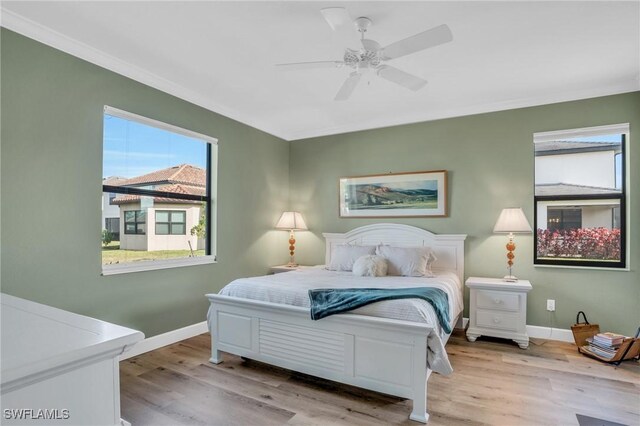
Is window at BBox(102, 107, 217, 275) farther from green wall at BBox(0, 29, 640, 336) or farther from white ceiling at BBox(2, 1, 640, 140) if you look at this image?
white ceiling at BBox(2, 1, 640, 140)

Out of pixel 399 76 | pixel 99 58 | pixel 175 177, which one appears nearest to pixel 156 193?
pixel 175 177

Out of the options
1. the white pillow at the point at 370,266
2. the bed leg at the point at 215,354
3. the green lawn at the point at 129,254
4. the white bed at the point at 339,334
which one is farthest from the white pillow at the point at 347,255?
the green lawn at the point at 129,254

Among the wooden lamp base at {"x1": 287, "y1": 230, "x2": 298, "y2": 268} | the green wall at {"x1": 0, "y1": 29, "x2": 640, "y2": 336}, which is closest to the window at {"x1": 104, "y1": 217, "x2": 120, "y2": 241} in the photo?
the green wall at {"x1": 0, "y1": 29, "x2": 640, "y2": 336}

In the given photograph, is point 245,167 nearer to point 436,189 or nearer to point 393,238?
point 393,238

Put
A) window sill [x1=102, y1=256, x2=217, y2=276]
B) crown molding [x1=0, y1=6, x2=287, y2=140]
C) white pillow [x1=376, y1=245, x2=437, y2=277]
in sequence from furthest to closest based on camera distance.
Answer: white pillow [x1=376, y1=245, x2=437, y2=277]
window sill [x1=102, y1=256, x2=217, y2=276]
crown molding [x1=0, y1=6, x2=287, y2=140]

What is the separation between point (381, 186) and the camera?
4.73 meters

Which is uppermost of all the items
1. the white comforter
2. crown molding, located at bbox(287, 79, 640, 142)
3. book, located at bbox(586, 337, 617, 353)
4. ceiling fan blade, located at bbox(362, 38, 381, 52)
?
crown molding, located at bbox(287, 79, 640, 142)

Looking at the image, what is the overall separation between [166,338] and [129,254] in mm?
944

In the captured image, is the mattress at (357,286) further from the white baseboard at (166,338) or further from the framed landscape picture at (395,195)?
the framed landscape picture at (395,195)

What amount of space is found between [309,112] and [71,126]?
2558 millimetres

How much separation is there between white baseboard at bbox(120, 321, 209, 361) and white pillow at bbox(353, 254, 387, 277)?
1872 millimetres

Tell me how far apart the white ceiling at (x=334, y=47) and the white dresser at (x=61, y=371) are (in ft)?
7.28

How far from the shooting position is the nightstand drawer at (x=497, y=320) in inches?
139

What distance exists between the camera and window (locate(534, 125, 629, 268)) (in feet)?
12.0
